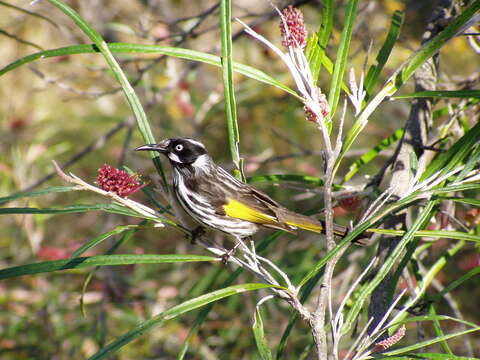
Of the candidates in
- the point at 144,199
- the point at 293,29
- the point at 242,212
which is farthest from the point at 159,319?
the point at 144,199

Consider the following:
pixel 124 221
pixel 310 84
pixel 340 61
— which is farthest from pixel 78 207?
pixel 124 221

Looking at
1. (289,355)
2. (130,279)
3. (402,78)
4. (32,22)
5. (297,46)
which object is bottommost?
(289,355)

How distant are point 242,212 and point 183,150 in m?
0.41

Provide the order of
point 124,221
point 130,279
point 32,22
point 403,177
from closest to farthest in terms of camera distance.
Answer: point 403,177, point 130,279, point 124,221, point 32,22

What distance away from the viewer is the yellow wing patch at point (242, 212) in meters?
2.34

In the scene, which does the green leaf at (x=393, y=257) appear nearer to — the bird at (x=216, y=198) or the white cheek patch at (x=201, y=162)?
the bird at (x=216, y=198)

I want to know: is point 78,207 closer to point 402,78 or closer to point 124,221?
point 402,78

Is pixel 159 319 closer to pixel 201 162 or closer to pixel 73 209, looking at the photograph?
pixel 73 209

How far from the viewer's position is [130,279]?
415 cm

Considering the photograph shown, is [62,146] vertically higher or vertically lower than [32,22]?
lower

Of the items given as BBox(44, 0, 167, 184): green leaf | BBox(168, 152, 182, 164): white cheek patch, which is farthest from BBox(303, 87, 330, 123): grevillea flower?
BBox(168, 152, 182, 164): white cheek patch

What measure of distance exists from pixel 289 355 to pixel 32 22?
20.4 feet

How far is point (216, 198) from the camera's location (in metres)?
2.37

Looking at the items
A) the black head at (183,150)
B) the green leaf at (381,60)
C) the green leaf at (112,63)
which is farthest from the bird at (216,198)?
the green leaf at (381,60)
